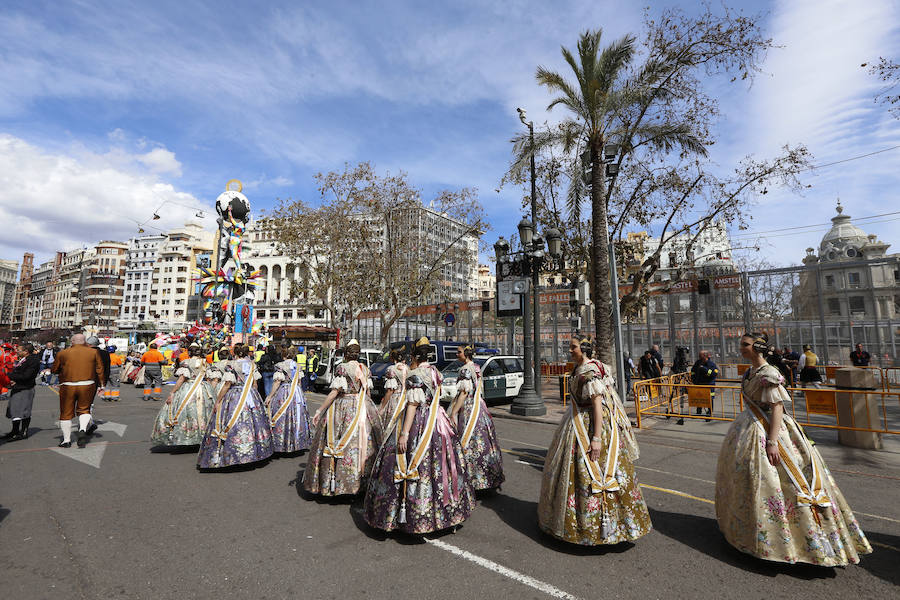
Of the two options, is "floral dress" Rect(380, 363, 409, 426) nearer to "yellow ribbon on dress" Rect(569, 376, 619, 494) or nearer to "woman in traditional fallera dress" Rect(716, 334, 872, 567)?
"yellow ribbon on dress" Rect(569, 376, 619, 494)

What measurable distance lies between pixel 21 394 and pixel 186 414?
3639 millimetres

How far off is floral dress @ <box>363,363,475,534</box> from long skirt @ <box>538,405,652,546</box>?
840 mm

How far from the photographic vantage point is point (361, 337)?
1485 inches

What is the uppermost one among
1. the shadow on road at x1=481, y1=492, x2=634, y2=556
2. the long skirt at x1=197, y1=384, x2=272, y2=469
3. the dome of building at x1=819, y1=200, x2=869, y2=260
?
the dome of building at x1=819, y1=200, x2=869, y2=260

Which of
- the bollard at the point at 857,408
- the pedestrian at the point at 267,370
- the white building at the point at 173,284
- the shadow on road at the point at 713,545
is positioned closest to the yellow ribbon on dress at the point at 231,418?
the pedestrian at the point at 267,370

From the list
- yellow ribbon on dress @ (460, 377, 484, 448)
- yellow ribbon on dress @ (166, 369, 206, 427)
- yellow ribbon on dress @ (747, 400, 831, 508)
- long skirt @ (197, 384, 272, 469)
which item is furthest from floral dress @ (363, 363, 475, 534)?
yellow ribbon on dress @ (166, 369, 206, 427)

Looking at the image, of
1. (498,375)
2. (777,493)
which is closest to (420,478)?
(777,493)

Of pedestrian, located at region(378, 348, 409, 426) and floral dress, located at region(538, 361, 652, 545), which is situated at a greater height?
pedestrian, located at region(378, 348, 409, 426)

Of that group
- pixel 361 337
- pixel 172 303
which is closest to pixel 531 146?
pixel 361 337

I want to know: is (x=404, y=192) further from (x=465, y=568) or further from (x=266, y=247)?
(x=266, y=247)

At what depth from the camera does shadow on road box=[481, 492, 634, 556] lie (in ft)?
12.5

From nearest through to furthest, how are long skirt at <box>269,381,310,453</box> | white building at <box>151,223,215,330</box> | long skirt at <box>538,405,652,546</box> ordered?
long skirt at <box>538,405,652,546</box>
long skirt at <box>269,381,310,453</box>
white building at <box>151,223,215,330</box>

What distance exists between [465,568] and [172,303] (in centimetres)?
11482

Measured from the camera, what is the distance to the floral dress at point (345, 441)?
4941 millimetres
